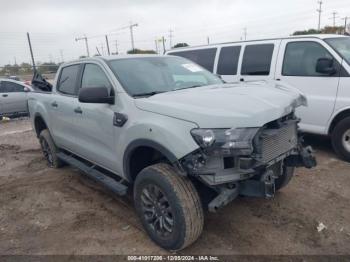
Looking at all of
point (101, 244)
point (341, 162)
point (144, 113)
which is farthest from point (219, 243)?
point (341, 162)

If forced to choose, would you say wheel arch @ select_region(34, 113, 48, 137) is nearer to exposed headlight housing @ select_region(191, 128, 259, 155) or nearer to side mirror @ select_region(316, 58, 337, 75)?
exposed headlight housing @ select_region(191, 128, 259, 155)

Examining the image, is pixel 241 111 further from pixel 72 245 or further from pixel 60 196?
pixel 60 196

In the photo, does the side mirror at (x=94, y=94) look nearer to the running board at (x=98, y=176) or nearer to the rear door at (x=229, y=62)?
the running board at (x=98, y=176)

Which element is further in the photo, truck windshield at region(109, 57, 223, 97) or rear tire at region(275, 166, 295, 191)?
rear tire at region(275, 166, 295, 191)

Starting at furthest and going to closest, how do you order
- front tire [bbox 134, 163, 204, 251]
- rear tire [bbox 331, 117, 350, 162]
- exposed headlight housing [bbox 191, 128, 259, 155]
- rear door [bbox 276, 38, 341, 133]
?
rear door [bbox 276, 38, 341, 133] → rear tire [bbox 331, 117, 350, 162] → front tire [bbox 134, 163, 204, 251] → exposed headlight housing [bbox 191, 128, 259, 155]

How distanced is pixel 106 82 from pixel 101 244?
5.85ft

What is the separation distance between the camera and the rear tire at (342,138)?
215 inches

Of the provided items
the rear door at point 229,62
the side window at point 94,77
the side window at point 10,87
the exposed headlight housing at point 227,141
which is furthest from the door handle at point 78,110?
the side window at point 10,87

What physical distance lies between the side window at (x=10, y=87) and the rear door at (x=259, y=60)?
8672mm

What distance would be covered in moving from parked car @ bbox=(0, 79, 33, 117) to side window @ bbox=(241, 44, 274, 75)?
8.20 meters

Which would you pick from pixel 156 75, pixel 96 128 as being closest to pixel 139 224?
pixel 96 128

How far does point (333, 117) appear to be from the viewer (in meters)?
5.59

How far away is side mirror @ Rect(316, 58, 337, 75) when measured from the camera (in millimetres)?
5473

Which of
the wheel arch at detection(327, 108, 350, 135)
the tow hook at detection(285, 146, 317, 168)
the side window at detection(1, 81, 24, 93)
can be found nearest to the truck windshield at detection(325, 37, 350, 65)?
the wheel arch at detection(327, 108, 350, 135)
